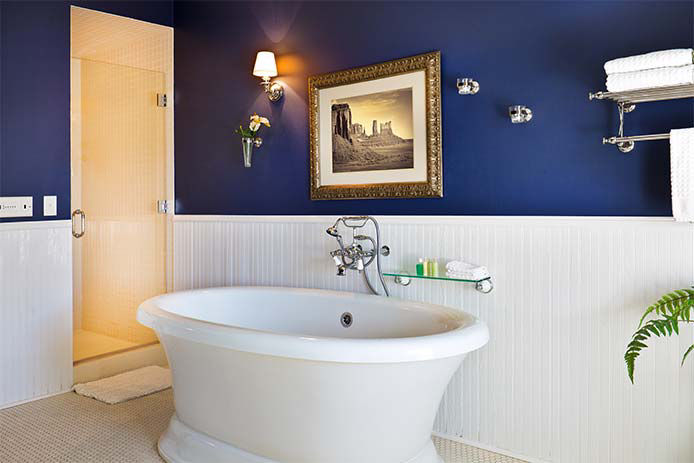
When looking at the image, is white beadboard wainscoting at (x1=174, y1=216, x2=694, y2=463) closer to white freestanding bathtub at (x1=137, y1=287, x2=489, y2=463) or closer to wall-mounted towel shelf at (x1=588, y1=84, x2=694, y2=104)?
white freestanding bathtub at (x1=137, y1=287, x2=489, y2=463)

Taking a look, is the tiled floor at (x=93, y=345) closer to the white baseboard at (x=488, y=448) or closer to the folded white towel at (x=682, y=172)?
the white baseboard at (x=488, y=448)

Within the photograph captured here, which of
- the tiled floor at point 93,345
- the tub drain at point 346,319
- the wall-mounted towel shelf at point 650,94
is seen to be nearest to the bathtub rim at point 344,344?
the tub drain at point 346,319

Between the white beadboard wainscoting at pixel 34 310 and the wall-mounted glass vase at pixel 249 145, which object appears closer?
the white beadboard wainscoting at pixel 34 310

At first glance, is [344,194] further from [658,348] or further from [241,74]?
[658,348]

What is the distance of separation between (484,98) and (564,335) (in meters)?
1.11

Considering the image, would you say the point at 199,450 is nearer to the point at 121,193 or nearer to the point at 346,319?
the point at 346,319

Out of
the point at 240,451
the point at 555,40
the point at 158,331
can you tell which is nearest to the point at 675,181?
the point at 555,40

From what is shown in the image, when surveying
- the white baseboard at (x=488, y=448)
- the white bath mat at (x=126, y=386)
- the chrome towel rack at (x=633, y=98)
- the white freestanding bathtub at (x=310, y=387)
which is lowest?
the white baseboard at (x=488, y=448)

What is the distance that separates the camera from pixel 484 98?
2.58 metres

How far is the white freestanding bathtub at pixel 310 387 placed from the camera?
1.89 m

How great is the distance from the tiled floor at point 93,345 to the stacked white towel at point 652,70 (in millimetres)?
3609

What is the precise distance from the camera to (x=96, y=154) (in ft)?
14.7

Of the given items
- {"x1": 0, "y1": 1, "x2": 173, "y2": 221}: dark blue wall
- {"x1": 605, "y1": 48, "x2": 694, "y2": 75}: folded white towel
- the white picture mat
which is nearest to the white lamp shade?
the white picture mat

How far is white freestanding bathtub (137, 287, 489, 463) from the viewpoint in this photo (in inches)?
74.5
